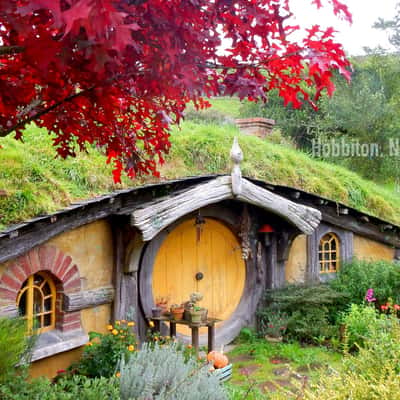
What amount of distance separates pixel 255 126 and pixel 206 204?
15.9ft

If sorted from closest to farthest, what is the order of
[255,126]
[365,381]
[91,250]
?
[365,381] < [91,250] < [255,126]

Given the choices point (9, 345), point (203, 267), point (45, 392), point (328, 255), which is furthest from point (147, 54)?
point (328, 255)

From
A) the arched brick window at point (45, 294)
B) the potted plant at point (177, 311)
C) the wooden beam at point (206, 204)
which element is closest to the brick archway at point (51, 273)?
the arched brick window at point (45, 294)

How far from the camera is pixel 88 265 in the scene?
5.42 metres

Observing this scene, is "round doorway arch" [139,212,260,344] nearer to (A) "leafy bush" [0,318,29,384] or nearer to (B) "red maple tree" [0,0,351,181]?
(A) "leafy bush" [0,318,29,384]

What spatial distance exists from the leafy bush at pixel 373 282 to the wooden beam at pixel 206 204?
1503 millimetres

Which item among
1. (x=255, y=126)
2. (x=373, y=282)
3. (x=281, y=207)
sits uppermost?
(x=255, y=126)

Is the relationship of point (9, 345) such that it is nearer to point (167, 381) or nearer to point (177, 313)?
point (167, 381)

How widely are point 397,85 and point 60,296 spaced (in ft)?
45.5

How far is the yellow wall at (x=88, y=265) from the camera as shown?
5016 mm

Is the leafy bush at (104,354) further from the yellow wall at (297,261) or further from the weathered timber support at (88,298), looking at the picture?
the yellow wall at (297,261)

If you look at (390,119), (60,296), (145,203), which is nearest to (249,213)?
(145,203)

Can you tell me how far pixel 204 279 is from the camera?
7.20m

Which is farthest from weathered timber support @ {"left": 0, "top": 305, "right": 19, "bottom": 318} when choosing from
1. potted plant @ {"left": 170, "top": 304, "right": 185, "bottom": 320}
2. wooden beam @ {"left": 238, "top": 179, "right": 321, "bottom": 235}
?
wooden beam @ {"left": 238, "top": 179, "right": 321, "bottom": 235}
